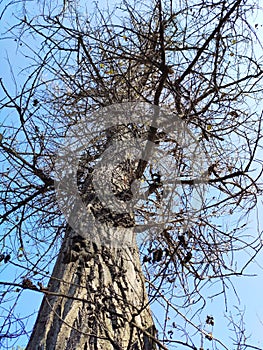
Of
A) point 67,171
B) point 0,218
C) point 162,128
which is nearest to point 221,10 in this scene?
point 162,128

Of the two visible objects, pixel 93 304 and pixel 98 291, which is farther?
pixel 98 291

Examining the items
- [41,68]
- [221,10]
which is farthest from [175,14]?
[41,68]

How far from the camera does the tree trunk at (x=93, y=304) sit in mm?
1365

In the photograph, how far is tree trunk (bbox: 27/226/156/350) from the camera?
1365 mm

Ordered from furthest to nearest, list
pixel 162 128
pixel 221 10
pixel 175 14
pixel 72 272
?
pixel 162 128 → pixel 175 14 → pixel 221 10 → pixel 72 272

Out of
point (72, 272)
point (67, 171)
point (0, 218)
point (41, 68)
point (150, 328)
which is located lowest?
point (150, 328)

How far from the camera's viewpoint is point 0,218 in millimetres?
2600

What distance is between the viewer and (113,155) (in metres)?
2.65

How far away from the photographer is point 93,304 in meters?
1.33

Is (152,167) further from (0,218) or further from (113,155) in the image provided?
(0,218)

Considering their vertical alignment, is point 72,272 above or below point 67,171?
below

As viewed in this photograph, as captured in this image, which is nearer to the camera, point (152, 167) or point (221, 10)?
point (221, 10)

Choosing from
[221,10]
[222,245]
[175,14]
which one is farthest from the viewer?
[222,245]

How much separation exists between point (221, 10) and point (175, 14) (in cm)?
32
